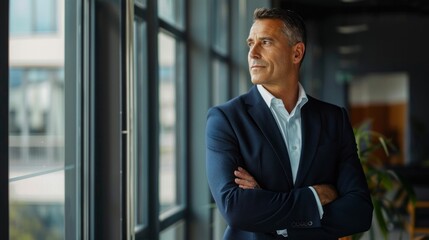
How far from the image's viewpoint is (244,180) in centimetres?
177

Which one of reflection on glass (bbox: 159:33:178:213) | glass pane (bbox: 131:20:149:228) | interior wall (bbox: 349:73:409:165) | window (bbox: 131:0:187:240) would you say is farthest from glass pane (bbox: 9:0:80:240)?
interior wall (bbox: 349:73:409:165)

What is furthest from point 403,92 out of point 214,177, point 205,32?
point 214,177

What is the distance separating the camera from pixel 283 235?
1819mm

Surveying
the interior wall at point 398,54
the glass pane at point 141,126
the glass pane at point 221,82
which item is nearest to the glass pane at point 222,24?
the glass pane at point 221,82

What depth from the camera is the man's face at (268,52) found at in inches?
72.6

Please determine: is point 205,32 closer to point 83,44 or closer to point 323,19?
point 83,44

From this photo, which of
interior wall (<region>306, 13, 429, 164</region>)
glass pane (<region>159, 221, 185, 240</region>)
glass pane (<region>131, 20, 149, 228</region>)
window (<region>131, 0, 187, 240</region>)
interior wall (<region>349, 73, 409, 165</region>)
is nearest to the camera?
window (<region>131, 0, 187, 240</region>)

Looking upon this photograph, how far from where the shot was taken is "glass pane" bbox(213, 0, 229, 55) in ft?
21.2

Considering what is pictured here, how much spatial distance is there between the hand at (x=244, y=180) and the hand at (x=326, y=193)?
0.58ft

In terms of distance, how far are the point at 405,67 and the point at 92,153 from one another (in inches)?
423

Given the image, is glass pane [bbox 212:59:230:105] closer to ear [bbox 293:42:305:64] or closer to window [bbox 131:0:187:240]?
window [bbox 131:0:187:240]

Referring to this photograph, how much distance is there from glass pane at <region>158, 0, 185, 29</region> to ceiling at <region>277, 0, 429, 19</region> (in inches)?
198

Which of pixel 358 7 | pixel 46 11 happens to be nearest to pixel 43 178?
pixel 46 11

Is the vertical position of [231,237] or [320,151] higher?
[320,151]
